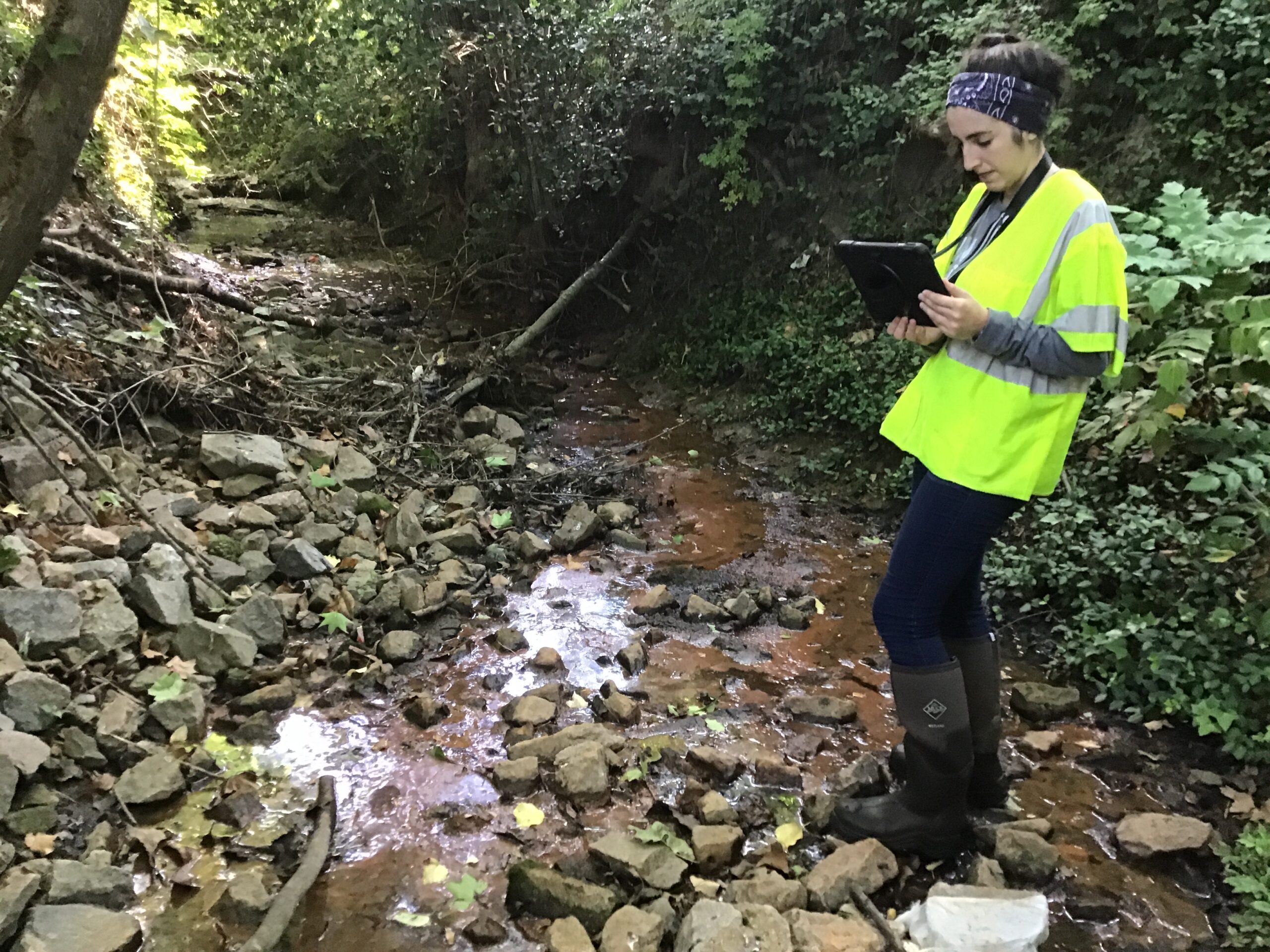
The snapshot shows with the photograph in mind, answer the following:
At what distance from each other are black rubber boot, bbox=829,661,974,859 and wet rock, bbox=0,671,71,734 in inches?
102

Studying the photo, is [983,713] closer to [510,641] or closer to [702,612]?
[702,612]

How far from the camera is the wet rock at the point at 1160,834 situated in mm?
2447

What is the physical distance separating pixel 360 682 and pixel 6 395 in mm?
2015

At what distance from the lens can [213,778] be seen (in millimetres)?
2662

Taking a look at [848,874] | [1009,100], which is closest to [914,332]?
[1009,100]

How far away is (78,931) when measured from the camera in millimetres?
1963

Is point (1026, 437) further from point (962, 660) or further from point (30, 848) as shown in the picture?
point (30, 848)

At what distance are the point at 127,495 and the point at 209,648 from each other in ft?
2.57

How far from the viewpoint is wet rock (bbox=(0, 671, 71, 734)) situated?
2518 mm

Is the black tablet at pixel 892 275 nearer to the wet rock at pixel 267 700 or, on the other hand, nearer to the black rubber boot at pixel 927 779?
the black rubber boot at pixel 927 779

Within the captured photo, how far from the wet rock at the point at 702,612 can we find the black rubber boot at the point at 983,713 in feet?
5.01

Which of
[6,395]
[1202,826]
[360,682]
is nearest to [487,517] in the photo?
[360,682]

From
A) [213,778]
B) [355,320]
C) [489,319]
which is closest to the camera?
[213,778]

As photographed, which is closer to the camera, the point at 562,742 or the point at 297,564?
the point at 562,742
